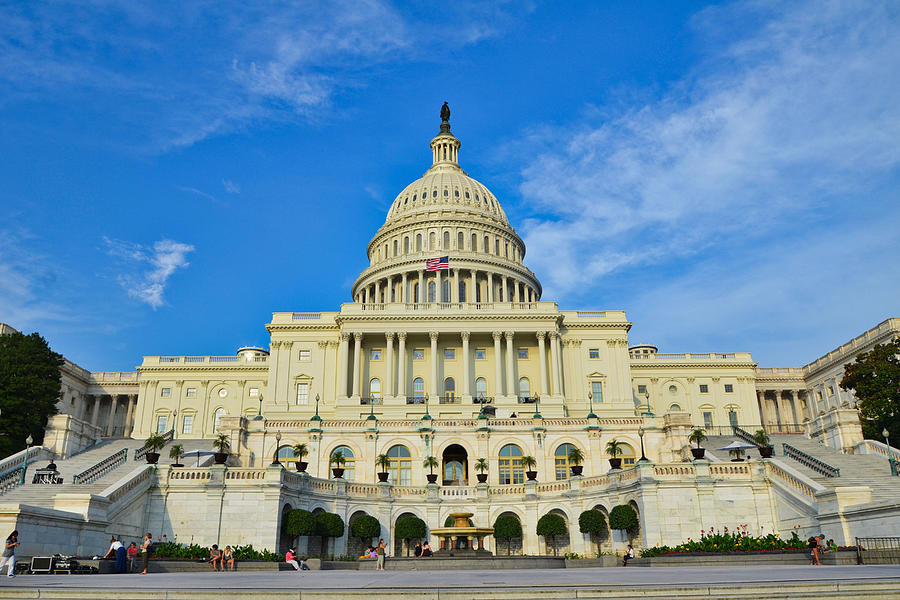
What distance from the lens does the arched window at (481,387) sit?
83.5 m

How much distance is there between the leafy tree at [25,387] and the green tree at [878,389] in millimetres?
67080

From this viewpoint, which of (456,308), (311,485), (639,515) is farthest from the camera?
(456,308)

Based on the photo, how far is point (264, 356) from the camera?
10681 cm

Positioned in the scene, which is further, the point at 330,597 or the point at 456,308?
the point at 456,308

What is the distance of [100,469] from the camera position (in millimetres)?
42406

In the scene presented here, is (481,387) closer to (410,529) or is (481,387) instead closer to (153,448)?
(410,529)

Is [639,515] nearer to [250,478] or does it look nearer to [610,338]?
[250,478]

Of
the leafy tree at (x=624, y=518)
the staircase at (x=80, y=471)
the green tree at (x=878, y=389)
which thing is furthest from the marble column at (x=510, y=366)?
the leafy tree at (x=624, y=518)

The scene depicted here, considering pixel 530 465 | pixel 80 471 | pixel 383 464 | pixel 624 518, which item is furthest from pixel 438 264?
pixel 624 518

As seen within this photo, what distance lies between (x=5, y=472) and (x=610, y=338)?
6423cm

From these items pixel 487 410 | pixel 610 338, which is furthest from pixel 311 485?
pixel 610 338

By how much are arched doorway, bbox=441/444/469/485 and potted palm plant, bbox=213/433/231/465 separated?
15.5 meters

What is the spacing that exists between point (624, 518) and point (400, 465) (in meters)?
19.3

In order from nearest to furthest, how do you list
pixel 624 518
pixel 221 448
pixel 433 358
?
pixel 624 518 → pixel 221 448 → pixel 433 358
